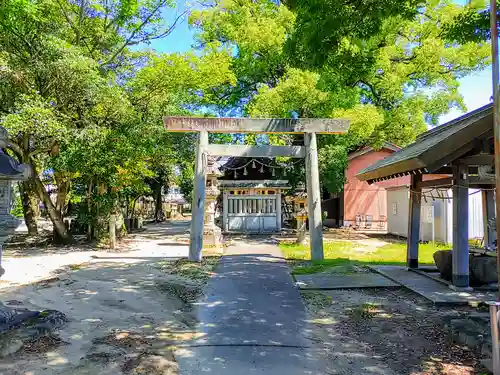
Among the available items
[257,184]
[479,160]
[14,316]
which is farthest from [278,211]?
[14,316]

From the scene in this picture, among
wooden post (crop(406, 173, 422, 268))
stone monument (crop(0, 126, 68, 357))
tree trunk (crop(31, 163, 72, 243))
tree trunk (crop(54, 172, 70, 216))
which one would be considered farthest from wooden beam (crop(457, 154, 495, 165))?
tree trunk (crop(54, 172, 70, 216))

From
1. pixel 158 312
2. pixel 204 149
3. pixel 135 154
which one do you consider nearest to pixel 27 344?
pixel 158 312

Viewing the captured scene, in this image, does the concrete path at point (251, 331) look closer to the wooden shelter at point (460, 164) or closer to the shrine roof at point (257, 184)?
the wooden shelter at point (460, 164)

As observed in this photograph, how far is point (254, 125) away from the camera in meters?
12.1

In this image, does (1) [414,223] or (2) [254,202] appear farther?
(2) [254,202]

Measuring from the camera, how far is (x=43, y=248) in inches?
618

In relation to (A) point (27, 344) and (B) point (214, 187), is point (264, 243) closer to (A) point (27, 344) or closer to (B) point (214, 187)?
(B) point (214, 187)

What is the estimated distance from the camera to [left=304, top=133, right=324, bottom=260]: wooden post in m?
11.9

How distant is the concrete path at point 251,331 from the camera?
4.39 m

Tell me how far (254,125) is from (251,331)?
7621mm

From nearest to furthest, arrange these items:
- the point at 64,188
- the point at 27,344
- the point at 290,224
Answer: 1. the point at 27,344
2. the point at 64,188
3. the point at 290,224

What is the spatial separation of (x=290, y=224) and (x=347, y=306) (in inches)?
806

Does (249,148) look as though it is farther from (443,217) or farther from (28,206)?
(28,206)

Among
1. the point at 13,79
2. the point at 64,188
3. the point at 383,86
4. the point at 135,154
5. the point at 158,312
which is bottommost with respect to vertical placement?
the point at 158,312
